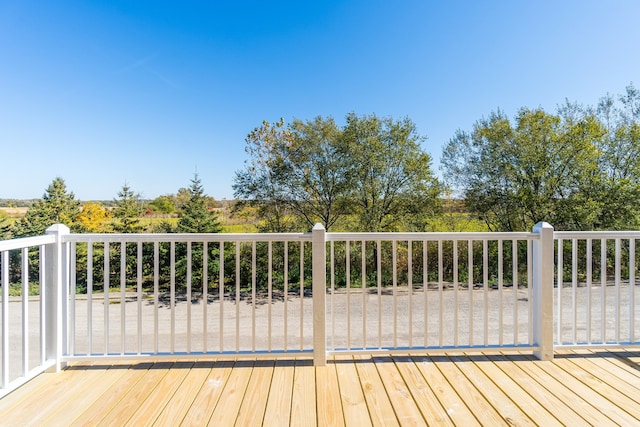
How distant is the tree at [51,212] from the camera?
9258 millimetres

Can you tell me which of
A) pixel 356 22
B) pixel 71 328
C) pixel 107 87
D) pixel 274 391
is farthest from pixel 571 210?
pixel 107 87

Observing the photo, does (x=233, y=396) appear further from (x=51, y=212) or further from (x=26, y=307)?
(x=51, y=212)

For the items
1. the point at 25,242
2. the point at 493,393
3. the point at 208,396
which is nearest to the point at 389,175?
the point at 493,393

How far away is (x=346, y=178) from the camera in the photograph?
900 centimetres

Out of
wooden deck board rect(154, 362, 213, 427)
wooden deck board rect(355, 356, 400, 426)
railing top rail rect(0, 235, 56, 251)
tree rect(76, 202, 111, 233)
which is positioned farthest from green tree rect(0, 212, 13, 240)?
wooden deck board rect(355, 356, 400, 426)

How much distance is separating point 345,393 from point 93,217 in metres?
11.1

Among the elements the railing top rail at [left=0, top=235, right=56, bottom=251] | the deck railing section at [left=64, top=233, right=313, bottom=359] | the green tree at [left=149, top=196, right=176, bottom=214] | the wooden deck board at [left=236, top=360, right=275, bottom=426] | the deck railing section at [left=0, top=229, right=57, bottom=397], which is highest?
the green tree at [left=149, top=196, right=176, bottom=214]

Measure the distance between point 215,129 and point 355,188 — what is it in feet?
18.5

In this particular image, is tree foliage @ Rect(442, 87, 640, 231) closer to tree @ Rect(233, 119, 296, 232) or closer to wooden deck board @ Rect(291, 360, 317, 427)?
tree @ Rect(233, 119, 296, 232)

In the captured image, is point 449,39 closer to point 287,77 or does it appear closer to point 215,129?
point 287,77

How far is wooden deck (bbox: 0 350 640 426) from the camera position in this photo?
5.12 ft

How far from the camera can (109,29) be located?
8.13 m

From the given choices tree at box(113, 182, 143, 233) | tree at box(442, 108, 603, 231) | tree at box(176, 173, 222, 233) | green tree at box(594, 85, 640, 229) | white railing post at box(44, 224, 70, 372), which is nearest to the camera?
white railing post at box(44, 224, 70, 372)

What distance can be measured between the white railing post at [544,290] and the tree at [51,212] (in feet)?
38.4
